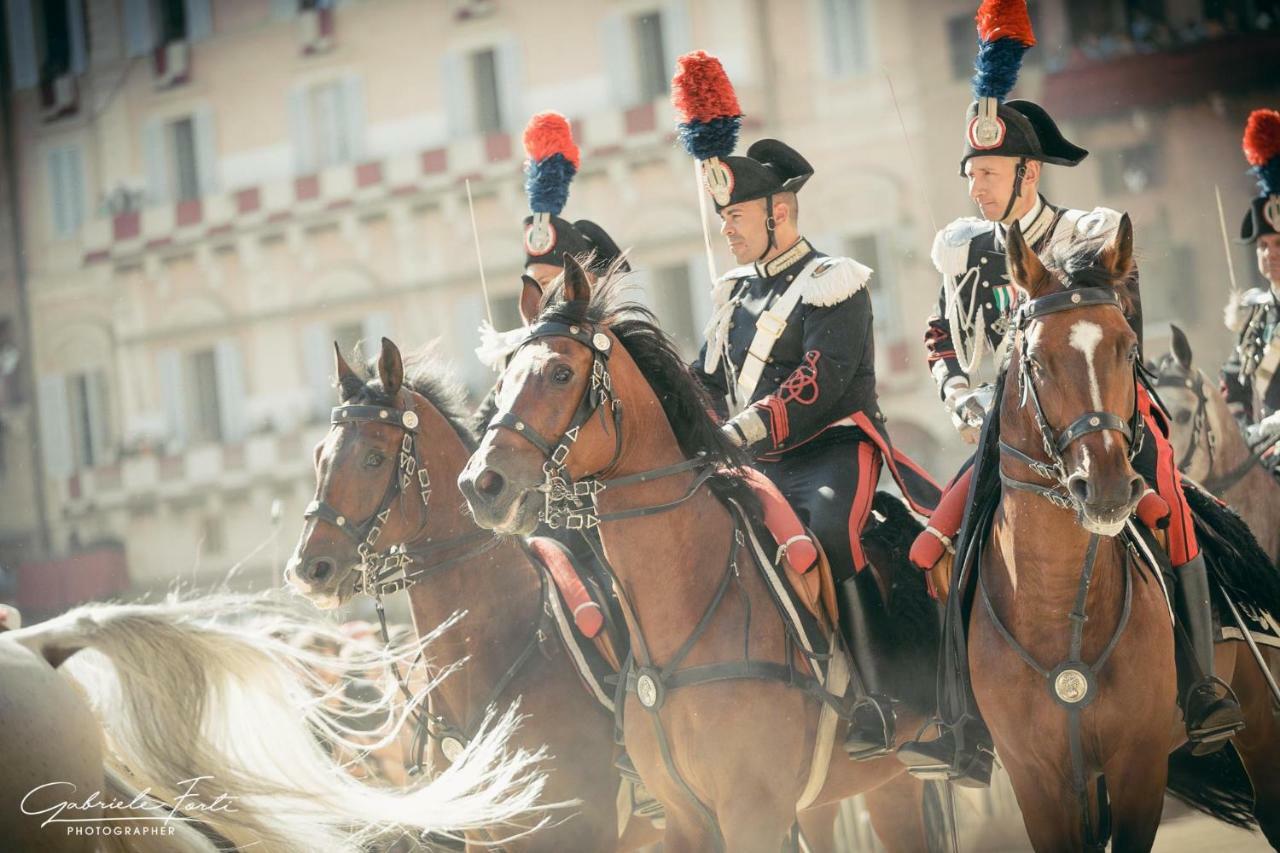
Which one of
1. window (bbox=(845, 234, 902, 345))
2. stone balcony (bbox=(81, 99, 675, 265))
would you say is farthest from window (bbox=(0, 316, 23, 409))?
window (bbox=(845, 234, 902, 345))

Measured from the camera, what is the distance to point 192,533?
2623 centimetres

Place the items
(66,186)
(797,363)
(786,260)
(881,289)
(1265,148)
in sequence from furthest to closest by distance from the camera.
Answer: (66,186)
(881,289)
(1265,148)
(786,260)
(797,363)

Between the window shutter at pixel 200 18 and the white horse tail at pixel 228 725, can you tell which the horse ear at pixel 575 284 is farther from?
the window shutter at pixel 200 18

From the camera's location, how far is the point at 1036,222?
5.10 m

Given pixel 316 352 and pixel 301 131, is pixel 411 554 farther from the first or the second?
pixel 301 131

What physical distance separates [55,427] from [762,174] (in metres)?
24.6

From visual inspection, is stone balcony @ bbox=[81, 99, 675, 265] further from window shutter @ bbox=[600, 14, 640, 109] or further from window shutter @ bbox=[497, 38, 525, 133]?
window shutter @ bbox=[600, 14, 640, 109]

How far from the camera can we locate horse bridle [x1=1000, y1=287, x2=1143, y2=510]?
12.8ft

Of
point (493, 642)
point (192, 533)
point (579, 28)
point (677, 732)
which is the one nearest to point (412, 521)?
point (493, 642)

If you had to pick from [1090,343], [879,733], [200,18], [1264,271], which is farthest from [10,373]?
[1090,343]

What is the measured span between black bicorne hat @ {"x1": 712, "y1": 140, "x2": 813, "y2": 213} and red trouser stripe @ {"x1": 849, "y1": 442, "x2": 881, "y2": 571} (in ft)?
3.09

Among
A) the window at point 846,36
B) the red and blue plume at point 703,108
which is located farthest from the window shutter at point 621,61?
the red and blue plume at point 703,108

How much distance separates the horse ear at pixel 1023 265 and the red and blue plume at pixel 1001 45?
1255mm

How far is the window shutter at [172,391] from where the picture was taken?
2698 cm
